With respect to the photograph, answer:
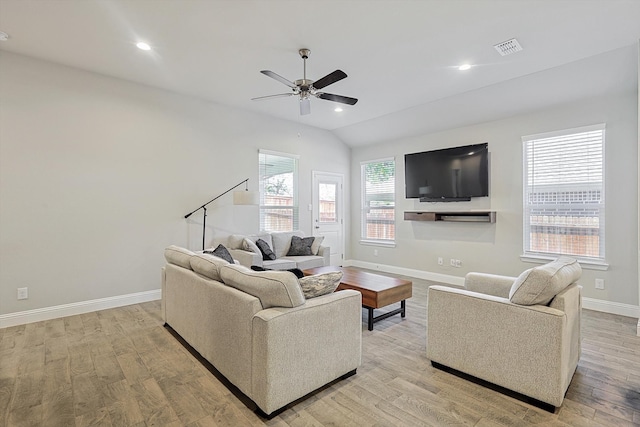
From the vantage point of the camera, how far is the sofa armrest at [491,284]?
2.72 meters

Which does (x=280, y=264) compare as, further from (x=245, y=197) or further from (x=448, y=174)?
(x=448, y=174)

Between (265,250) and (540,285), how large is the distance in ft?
12.5

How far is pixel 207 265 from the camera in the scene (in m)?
2.67

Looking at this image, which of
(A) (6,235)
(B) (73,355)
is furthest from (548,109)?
(A) (6,235)

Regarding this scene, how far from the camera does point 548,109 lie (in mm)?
4547

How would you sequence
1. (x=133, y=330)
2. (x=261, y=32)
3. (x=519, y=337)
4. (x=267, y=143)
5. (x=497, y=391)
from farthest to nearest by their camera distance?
(x=267, y=143)
(x=133, y=330)
(x=261, y=32)
(x=497, y=391)
(x=519, y=337)

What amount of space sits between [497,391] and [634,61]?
377cm

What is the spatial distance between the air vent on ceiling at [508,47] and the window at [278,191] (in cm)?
380

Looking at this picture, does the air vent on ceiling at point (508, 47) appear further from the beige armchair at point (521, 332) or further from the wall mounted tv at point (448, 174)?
the beige armchair at point (521, 332)

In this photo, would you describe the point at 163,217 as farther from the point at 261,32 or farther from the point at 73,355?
the point at 261,32

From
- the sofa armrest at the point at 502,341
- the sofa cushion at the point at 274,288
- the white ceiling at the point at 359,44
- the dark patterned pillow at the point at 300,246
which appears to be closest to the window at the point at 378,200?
the dark patterned pillow at the point at 300,246

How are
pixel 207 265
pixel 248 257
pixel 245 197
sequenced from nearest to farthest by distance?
pixel 207 265
pixel 248 257
pixel 245 197

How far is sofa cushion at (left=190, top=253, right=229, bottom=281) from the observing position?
2.58m

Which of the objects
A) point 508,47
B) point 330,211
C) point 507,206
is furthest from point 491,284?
point 330,211
